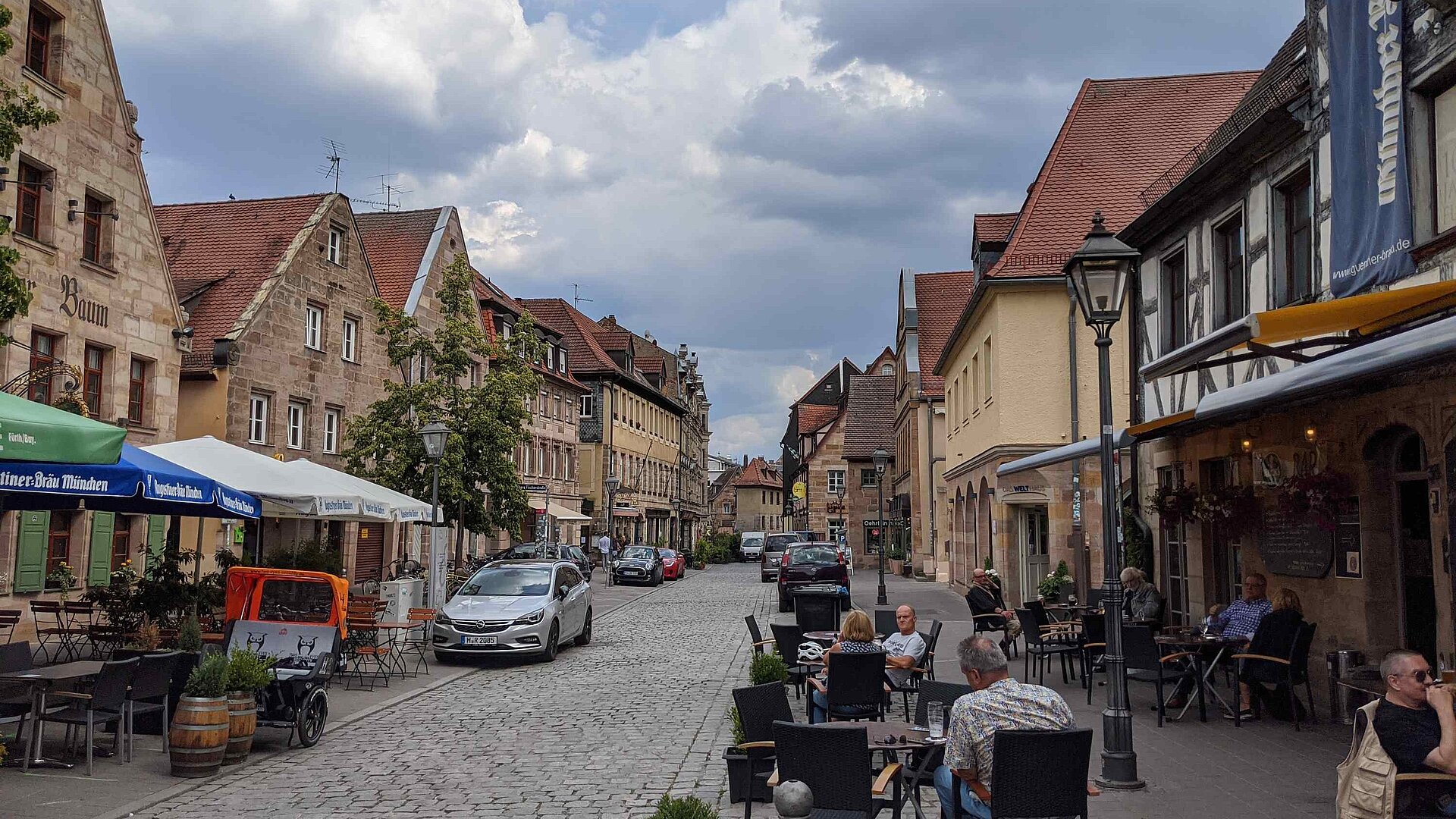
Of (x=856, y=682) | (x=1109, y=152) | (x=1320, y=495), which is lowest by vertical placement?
(x=856, y=682)

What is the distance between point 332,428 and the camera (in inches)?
1243

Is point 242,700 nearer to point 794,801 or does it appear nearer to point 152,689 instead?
point 152,689

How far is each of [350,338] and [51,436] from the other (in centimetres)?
2517

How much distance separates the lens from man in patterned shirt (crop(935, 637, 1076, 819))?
6086 mm

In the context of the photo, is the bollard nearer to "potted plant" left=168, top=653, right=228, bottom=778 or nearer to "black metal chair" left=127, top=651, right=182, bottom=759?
"potted plant" left=168, top=653, right=228, bottom=778

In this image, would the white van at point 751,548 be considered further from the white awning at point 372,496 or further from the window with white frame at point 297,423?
the white awning at point 372,496

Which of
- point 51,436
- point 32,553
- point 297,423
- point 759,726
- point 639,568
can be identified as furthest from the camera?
point 639,568

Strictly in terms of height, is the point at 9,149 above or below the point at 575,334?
below

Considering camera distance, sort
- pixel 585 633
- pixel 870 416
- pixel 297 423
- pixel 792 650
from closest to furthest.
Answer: pixel 792 650 < pixel 585 633 < pixel 297 423 < pixel 870 416

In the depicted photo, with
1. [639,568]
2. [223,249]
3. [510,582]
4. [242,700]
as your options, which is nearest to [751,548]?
[639,568]

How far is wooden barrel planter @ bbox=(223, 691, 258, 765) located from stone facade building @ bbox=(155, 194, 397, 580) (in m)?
16.7

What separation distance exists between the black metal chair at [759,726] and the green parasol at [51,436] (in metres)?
4.96

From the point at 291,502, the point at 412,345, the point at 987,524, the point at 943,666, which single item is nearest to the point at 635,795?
the point at 291,502

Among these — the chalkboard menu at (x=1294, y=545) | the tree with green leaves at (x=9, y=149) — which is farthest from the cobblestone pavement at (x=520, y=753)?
the chalkboard menu at (x=1294, y=545)
